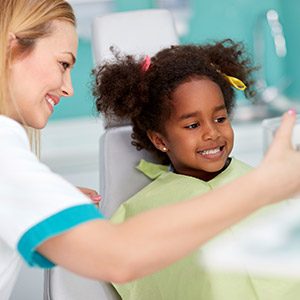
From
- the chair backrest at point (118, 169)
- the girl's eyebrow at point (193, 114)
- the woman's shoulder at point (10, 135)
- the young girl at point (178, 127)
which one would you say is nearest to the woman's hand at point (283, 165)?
the woman's shoulder at point (10, 135)

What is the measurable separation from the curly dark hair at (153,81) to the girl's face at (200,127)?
0.03m

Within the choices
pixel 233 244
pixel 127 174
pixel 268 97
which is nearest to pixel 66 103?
pixel 268 97

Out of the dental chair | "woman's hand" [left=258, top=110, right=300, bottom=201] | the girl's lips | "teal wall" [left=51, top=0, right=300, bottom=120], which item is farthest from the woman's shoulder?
"teal wall" [left=51, top=0, right=300, bottom=120]

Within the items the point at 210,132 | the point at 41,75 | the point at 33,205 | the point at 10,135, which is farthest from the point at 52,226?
the point at 210,132

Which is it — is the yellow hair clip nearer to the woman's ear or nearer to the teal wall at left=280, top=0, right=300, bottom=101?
the woman's ear

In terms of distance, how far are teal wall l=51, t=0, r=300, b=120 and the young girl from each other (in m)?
2.12

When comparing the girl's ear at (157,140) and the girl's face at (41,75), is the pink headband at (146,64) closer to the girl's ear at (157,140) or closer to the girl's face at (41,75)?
the girl's ear at (157,140)

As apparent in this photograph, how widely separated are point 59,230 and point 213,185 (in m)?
0.74

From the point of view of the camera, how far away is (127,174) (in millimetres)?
1641

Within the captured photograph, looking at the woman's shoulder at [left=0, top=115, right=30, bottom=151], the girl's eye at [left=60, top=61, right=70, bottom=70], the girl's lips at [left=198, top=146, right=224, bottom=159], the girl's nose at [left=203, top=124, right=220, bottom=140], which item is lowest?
the girl's lips at [left=198, top=146, right=224, bottom=159]

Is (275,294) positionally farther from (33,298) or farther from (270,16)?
(270,16)

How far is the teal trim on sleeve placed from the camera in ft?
2.69

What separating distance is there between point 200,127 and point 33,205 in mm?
741

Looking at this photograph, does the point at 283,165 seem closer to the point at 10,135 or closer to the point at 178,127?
the point at 10,135
